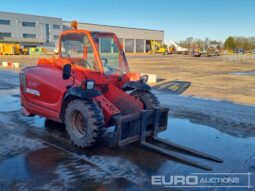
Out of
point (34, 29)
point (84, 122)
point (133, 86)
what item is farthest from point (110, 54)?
point (34, 29)

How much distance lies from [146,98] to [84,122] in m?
1.59

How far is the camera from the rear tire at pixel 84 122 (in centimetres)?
514

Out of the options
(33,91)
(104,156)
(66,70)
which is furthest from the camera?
(33,91)

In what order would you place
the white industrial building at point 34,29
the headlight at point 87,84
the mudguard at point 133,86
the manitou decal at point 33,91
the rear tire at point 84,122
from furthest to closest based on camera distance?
1. the white industrial building at point 34,29
2. the manitou decal at point 33,91
3. the mudguard at point 133,86
4. the headlight at point 87,84
5. the rear tire at point 84,122

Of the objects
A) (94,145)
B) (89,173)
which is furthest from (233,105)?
(89,173)

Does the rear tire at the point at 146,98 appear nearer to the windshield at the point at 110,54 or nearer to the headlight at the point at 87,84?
the windshield at the point at 110,54

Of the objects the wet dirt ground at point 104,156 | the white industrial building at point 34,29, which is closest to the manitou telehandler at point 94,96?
the wet dirt ground at point 104,156

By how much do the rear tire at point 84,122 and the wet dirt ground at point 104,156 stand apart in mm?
219

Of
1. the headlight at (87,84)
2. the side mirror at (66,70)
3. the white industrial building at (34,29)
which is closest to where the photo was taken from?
the headlight at (87,84)

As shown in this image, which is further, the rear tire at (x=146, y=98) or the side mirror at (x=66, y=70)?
the rear tire at (x=146, y=98)

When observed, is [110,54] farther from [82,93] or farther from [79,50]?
[82,93]

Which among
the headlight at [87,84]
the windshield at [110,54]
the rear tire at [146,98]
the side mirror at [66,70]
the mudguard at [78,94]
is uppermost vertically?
the windshield at [110,54]

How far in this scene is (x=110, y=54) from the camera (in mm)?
6289

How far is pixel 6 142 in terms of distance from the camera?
19.1 feet
